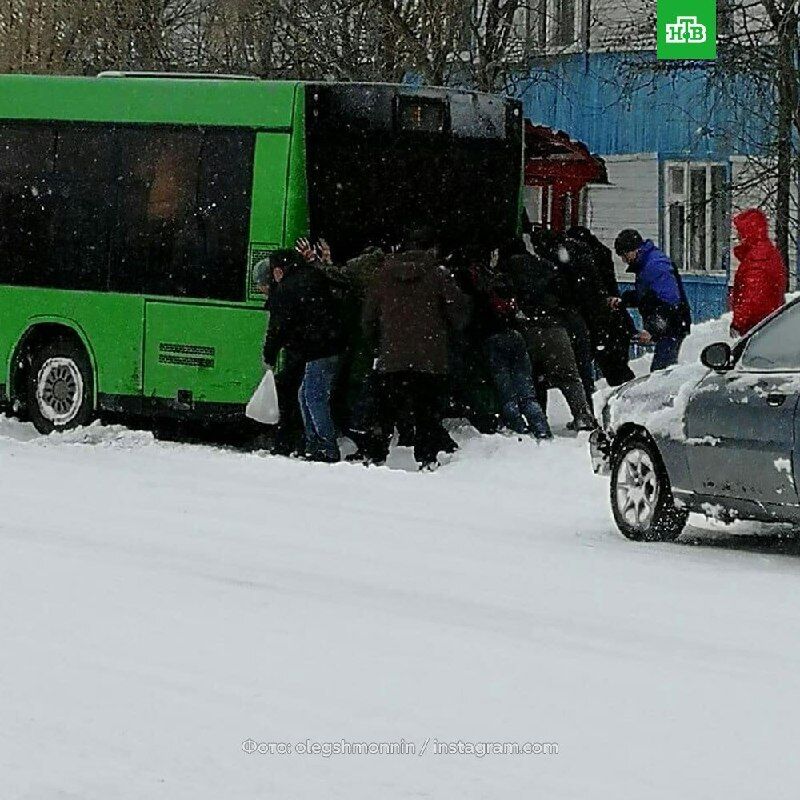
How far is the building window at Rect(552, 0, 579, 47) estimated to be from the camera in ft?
123

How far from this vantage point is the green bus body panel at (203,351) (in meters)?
19.6

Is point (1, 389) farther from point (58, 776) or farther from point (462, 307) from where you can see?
point (58, 776)

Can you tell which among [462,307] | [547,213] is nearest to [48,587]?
[462,307]

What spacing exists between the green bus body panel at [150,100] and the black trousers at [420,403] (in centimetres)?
238

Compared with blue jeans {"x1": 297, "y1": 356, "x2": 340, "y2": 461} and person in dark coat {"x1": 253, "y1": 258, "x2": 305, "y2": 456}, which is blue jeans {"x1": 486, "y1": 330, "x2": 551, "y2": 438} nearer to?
blue jeans {"x1": 297, "y1": 356, "x2": 340, "y2": 461}

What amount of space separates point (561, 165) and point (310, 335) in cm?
803

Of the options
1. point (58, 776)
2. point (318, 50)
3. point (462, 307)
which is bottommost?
point (58, 776)

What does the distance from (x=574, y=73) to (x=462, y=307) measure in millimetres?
20116

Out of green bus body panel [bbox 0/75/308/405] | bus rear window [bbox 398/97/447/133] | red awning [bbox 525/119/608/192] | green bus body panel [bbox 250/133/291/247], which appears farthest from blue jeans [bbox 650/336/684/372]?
red awning [bbox 525/119/608/192]

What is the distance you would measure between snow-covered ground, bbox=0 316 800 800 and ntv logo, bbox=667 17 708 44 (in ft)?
42.0

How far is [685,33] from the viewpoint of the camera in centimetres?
2820

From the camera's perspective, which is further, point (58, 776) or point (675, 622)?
point (675, 622)

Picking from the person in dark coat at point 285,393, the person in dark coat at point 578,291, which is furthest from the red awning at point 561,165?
the person in dark coat at point 285,393

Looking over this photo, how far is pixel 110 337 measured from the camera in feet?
66.7
